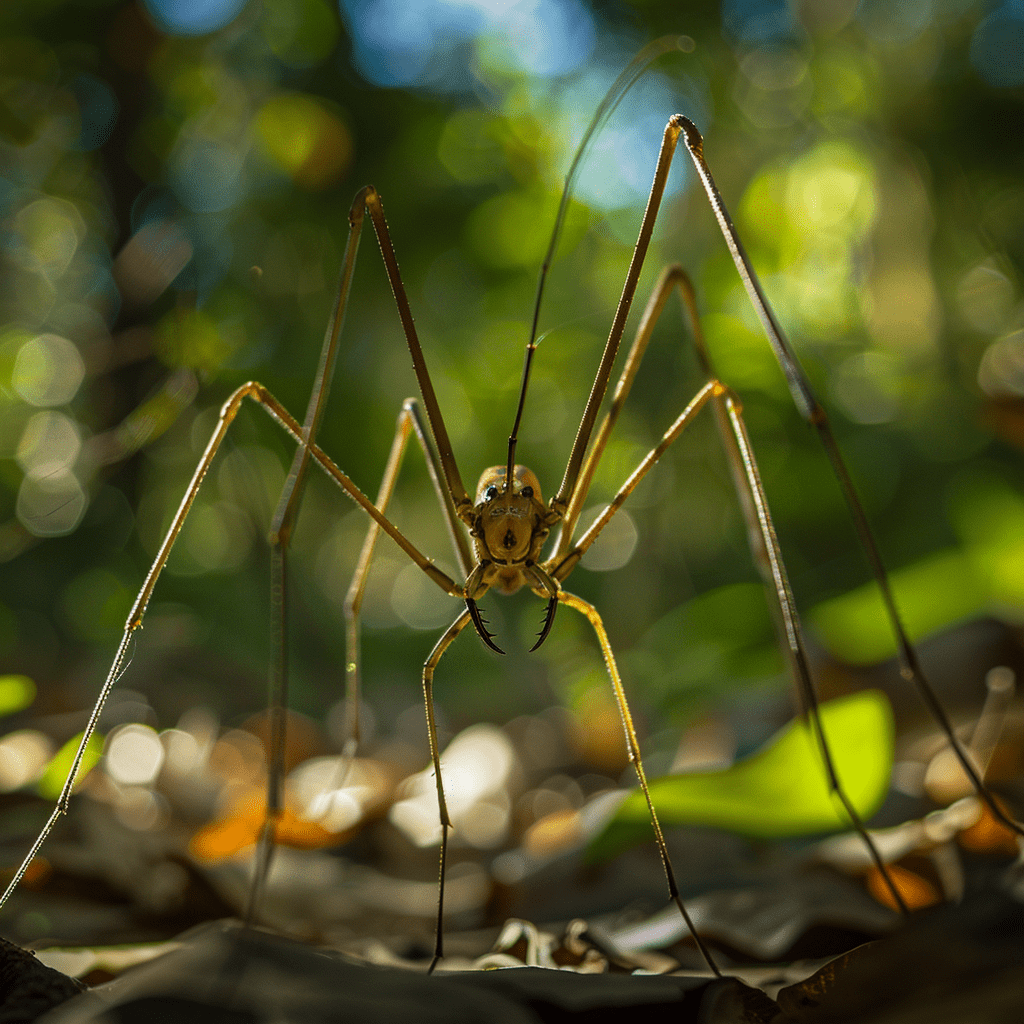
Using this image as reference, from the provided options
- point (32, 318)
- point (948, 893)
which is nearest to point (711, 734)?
point (948, 893)

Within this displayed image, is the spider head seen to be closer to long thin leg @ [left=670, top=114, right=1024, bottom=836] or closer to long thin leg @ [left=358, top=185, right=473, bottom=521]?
long thin leg @ [left=358, top=185, right=473, bottom=521]

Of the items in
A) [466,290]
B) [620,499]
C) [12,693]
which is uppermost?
[466,290]

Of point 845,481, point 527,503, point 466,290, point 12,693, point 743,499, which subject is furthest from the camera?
point 466,290

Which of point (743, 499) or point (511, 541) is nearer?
point (511, 541)

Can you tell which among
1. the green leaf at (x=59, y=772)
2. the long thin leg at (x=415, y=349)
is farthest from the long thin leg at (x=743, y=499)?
the green leaf at (x=59, y=772)

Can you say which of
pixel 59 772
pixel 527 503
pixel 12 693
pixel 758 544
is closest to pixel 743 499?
pixel 758 544

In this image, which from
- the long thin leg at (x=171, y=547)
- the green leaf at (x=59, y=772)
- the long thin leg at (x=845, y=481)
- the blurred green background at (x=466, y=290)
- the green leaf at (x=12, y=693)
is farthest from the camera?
the blurred green background at (x=466, y=290)

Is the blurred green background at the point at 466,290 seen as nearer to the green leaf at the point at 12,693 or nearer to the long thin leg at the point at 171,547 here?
the green leaf at the point at 12,693

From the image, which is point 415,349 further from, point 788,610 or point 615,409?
point 788,610
